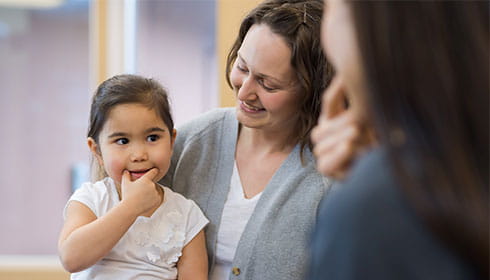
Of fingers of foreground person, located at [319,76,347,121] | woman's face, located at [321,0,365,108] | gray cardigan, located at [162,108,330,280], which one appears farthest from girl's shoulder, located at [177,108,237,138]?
woman's face, located at [321,0,365,108]

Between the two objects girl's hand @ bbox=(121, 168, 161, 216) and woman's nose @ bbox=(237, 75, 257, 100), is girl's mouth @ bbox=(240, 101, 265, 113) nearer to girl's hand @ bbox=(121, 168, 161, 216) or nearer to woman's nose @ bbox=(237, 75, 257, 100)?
woman's nose @ bbox=(237, 75, 257, 100)

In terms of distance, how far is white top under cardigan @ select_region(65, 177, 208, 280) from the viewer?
5.12ft

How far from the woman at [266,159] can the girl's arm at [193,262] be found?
0.17 feet

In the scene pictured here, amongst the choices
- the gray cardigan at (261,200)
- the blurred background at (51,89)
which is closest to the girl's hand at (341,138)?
the gray cardigan at (261,200)

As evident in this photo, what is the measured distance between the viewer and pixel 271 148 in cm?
177

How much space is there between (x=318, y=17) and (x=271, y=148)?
39cm

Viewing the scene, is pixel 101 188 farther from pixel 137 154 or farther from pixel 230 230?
pixel 230 230

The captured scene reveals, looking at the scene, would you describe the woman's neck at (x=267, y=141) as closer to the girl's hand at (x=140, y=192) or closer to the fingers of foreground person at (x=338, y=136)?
the girl's hand at (x=140, y=192)

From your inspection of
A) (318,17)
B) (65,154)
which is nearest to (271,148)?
(318,17)

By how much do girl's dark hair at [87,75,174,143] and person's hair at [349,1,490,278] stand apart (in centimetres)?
95

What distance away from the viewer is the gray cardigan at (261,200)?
1566 mm

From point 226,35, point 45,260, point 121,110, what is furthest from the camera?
point 45,260

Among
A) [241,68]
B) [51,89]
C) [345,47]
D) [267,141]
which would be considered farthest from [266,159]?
[51,89]

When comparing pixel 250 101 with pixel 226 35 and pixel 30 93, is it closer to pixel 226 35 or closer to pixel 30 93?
pixel 226 35
